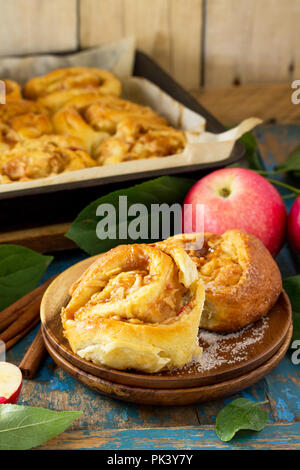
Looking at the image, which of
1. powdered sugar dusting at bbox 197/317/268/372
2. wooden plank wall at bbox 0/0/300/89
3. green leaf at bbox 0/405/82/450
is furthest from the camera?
wooden plank wall at bbox 0/0/300/89

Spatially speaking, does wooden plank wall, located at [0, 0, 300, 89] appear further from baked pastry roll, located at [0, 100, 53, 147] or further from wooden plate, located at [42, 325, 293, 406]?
wooden plate, located at [42, 325, 293, 406]

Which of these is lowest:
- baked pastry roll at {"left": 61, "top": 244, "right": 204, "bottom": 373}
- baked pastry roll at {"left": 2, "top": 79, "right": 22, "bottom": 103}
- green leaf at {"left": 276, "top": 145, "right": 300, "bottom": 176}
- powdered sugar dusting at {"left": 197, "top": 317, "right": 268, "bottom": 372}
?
green leaf at {"left": 276, "top": 145, "right": 300, "bottom": 176}

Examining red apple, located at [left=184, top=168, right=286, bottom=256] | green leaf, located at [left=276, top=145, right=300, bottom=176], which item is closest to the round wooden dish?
red apple, located at [left=184, top=168, right=286, bottom=256]

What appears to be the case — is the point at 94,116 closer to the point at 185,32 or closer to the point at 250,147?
the point at 250,147

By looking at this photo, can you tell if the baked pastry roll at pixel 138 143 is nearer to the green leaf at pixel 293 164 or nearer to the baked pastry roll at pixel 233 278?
the green leaf at pixel 293 164

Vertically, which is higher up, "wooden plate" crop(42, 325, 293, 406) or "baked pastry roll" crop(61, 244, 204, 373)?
"baked pastry roll" crop(61, 244, 204, 373)

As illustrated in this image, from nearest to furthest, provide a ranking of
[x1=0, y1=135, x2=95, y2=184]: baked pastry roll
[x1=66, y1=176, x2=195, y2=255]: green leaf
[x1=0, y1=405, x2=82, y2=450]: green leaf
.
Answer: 1. [x1=0, y1=405, x2=82, y2=450]: green leaf
2. [x1=66, y1=176, x2=195, y2=255]: green leaf
3. [x1=0, y1=135, x2=95, y2=184]: baked pastry roll
